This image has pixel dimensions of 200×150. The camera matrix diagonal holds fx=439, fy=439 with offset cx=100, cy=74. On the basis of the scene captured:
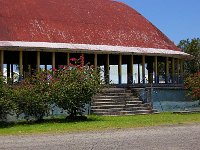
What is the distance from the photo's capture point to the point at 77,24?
31734 millimetres

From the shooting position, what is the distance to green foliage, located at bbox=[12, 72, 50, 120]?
2009 cm

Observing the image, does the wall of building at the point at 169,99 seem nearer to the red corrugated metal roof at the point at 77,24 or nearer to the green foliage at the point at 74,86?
the red corrugated metal roof at the point at 77,24

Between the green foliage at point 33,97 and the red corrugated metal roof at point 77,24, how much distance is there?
6950 mm

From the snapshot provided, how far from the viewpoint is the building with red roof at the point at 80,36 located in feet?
92.1

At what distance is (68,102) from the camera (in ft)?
68.5

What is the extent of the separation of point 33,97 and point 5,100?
56.3 inches

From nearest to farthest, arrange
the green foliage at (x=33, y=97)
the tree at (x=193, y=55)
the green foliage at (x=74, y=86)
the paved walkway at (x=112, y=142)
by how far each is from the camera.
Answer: the paved walkway at (x=112, y=142)
the green foliage at (x=33, y=97)
the green foliage at (x=74, y=86)
the tree at (x=193, y=55)

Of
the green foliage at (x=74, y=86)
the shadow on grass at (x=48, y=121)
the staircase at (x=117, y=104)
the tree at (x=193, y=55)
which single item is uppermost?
the tree at (x=193, y=55)

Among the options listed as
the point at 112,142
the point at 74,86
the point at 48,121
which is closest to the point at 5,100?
the point at 48,121

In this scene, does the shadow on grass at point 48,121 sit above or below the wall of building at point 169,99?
below

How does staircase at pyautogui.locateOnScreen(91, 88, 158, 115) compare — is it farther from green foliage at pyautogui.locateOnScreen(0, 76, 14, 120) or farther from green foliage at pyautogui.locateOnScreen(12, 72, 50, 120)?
green foliage at pyautogui.locateOnScreen(0, 76, 14, 120)

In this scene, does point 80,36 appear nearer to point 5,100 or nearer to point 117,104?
point 117,104

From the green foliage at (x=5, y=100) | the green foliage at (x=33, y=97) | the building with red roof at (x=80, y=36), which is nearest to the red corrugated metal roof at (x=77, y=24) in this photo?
the building with red roof at (x=80, y=36)

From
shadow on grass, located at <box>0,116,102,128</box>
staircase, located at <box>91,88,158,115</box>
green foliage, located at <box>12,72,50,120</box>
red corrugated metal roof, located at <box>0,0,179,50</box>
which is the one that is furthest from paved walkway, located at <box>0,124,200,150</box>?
red corrugated metal roof, located at <box>0,0,179,50</box>
